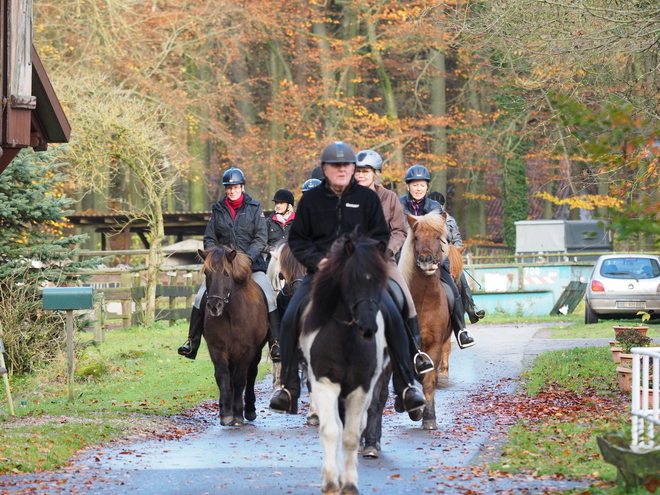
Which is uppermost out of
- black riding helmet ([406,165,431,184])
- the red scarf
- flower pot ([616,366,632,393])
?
black riding helmet ([406,165,431,184])

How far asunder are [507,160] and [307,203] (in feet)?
112

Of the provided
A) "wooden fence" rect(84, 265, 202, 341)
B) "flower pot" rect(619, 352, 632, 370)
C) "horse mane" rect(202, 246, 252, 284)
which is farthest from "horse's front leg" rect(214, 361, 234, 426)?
"wooden fence" rect(84, 265, 202, 341)

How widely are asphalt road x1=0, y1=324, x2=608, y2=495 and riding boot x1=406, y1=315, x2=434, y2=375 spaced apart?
797 millimetres

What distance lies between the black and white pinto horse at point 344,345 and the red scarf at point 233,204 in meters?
5.13

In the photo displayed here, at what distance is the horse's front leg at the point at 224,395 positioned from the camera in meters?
11.8

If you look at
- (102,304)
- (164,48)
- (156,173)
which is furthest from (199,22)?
(102,304)

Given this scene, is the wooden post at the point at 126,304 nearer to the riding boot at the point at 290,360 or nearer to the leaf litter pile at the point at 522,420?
the leaf litter pile at the point at 522,420

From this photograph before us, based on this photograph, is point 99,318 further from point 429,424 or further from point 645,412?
point 645,412

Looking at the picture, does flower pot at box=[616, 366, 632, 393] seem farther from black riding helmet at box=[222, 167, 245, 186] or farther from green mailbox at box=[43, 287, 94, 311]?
green mailbox at box=[43, 287, 94, 311]

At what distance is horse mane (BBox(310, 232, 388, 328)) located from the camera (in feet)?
25.0

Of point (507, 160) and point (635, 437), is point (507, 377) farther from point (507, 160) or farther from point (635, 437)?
point (507, 160)

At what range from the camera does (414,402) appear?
876cm

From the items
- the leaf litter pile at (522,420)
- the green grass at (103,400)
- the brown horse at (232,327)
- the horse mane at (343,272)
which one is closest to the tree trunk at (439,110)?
the green grass at (103,400)

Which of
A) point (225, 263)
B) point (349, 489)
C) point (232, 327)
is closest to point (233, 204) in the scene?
point (225, 263)
